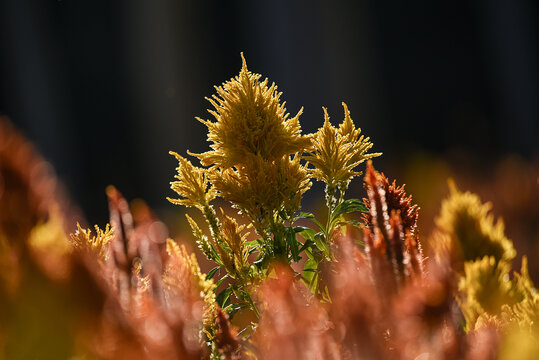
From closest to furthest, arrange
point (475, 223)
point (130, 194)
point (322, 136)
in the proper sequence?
point (475, 223) → point (322, 136) → point (130, 194)

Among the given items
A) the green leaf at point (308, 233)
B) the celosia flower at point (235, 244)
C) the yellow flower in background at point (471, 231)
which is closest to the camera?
the yellow flower in background at point (471, 231)

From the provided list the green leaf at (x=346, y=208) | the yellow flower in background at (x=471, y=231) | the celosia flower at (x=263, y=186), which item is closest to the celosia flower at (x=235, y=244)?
the celosia flower at (x=263, y=186)

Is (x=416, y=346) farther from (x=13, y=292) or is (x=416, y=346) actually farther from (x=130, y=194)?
(x=130, y=194)

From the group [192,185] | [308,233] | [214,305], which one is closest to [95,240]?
[214,305]

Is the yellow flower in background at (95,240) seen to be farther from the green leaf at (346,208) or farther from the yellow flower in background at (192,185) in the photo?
the green leaf at (346,208)

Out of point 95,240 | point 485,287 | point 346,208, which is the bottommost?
point 485,287

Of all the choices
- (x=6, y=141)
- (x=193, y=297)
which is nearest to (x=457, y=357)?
(x=193, y=297)

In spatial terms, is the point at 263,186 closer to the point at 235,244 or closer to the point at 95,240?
the point at 235,244

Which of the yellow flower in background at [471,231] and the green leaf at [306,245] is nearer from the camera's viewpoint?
the yellow flower in background at [471,231]
